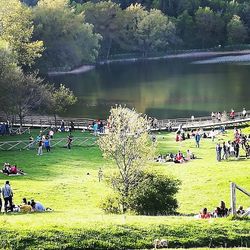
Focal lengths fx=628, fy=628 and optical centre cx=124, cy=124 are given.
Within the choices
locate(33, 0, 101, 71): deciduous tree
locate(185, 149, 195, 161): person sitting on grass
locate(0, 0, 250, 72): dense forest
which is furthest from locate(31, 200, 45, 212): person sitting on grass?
locate(0, 0, 250, 72): dense forest

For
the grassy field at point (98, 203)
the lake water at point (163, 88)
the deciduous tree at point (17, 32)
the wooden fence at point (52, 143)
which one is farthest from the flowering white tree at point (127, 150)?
the deciduous tree at point (17, 32)

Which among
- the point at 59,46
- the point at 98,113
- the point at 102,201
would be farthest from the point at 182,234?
the point at 59,46

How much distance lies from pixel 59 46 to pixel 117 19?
1881 inches

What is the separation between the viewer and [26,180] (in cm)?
3381

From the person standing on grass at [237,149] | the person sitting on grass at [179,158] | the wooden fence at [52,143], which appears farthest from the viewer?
the wooden fence at [52,143]

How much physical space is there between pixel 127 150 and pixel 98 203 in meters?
3.54

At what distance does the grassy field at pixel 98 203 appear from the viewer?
19.1 m

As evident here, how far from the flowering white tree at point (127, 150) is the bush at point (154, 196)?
0.55 m

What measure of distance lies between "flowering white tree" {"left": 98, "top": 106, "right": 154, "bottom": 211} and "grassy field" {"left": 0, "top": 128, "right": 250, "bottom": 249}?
886 millimetres

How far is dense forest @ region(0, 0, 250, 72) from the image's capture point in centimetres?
11594

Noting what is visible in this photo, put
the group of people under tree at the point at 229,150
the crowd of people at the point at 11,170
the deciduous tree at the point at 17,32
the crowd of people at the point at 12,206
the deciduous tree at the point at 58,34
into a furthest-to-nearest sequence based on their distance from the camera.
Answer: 1. the deciduous tree at the point at 58,34
2. the deciduous tree at the point at 17,32
3. the group of people under tree at the point at 229,150
4. the crowd of people at the point at 11,170
5. the crowd of people at the point at 12,206

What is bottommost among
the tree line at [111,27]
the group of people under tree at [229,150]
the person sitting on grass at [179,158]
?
the person sitting on grass at [179,158]

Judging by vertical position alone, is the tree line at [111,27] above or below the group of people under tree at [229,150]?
above

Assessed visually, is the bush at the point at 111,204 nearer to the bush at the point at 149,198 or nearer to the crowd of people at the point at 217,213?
the bush at the point at 149,198
